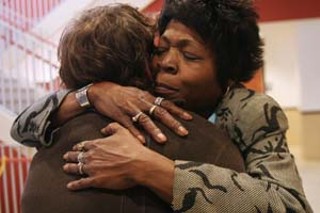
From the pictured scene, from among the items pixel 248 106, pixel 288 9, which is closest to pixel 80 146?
pixel 248 106

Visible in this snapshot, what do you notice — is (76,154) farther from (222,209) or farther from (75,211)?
(222,209)

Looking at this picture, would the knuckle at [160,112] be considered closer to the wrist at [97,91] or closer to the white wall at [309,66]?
the wrist at [97,91]

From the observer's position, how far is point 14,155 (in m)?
5.14

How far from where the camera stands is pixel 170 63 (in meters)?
1.21

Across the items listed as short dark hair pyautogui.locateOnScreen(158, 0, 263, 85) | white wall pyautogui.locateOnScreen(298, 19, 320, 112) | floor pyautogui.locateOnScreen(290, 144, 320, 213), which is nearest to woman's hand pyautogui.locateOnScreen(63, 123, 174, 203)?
short dark hair pyautogui.locateOnScreen(158, 0, 263, 85)

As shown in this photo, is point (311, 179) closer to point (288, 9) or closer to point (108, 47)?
point (288, 9)

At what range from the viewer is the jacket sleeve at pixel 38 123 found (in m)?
1.18

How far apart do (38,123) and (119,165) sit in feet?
0.96

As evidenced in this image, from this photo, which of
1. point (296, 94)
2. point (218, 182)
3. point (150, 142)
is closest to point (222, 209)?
point (218, 182)

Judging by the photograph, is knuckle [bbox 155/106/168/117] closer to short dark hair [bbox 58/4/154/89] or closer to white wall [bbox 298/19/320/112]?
short dark hair [bbox 58/4/154/89]

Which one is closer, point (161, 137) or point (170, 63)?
point (161, 137)

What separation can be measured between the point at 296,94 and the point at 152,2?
303 inches

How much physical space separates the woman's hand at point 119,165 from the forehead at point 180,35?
28cm

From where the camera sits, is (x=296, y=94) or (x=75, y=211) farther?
(x=296, y=94)
